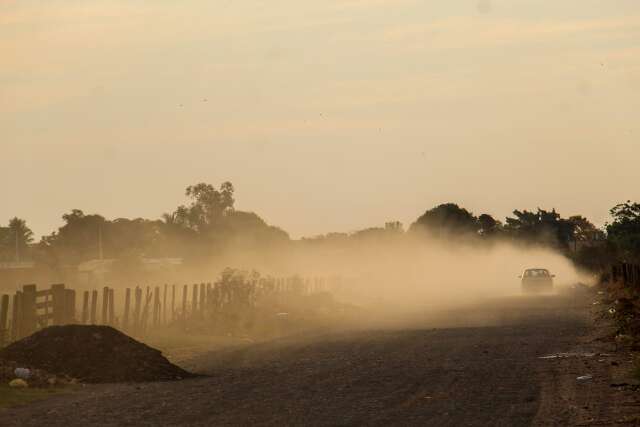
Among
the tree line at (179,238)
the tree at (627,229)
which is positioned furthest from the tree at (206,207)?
the tree at (627,229)

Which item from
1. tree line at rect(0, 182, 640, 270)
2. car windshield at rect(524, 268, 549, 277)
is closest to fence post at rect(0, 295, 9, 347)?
car windshield at rect(524, 268, 549, 277)

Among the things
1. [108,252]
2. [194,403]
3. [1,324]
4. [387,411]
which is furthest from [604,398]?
[108,252]

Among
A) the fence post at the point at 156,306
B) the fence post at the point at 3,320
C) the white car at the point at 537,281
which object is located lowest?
the fence post at the point at 3,320

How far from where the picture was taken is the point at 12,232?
188250mm

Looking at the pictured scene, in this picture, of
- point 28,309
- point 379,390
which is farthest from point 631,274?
point 379,390

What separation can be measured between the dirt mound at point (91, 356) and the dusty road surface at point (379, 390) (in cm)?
140

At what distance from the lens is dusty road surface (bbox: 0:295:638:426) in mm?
16453

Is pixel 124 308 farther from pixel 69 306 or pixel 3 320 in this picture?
pixel 3 320

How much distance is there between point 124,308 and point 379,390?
29552mm

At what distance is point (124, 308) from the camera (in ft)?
157

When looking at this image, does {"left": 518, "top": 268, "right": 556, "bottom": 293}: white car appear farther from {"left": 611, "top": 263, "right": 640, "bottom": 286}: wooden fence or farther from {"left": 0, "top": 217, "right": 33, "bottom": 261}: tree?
{"left": 0, "top": 217, "right": 33, "bottom": 261}: tree

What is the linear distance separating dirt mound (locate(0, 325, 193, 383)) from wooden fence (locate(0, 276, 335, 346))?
3869 mm

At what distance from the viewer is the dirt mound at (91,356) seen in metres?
23.7

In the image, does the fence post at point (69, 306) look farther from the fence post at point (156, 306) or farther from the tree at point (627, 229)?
the tree at point (627, 229)
